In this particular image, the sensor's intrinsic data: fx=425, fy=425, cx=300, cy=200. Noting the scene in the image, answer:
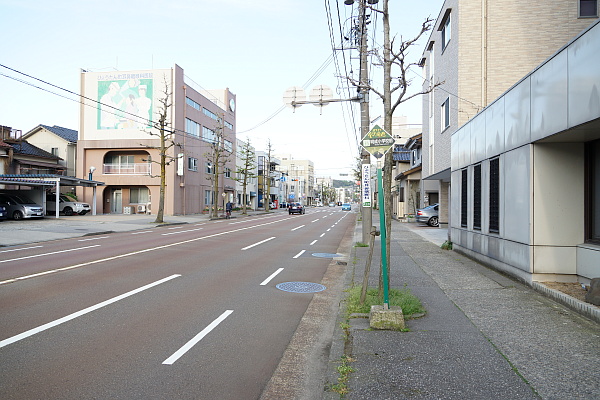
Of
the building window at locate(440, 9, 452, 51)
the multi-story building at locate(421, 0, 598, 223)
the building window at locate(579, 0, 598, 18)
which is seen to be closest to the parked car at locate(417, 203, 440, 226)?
the multi-story building at locate(421, 0, 598, 223)

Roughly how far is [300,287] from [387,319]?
11.8 ft

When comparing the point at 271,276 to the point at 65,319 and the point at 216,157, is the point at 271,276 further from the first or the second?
the point at 216,157

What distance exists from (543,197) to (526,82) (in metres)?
2.36

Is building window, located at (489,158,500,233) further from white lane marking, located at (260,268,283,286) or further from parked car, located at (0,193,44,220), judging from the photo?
parked car, located at (0,193,44,220)

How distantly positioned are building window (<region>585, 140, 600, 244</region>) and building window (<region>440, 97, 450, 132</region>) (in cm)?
1266

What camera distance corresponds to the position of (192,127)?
45.7 m

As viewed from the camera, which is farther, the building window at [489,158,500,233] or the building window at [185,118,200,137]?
the building window at [185,118,200,137]

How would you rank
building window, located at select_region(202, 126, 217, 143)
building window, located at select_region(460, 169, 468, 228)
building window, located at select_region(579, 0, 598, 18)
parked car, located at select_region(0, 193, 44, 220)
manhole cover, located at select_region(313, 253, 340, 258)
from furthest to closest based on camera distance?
1. building window, located at select_region(202, 126, 217, 143)
2. parked car, located at select_region(0, 193, 44, 220)
3. building window, located at select_region(579, 0, 598, 18)
4. manhole cover, located at select_region(313, 253, 340, 258)
5. building window, located at select_region(460, 169, 468, 228)

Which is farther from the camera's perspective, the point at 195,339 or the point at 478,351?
the point at 195,339

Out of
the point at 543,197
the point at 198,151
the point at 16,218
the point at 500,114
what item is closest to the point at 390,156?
the point at 543,197

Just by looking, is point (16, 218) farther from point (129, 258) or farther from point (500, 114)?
point (500, 114)

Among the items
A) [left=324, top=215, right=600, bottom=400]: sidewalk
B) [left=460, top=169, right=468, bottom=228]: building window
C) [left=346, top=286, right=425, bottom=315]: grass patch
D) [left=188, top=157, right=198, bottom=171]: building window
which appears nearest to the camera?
[left=324, top=215, right=600, bottom=400]: sidewalk

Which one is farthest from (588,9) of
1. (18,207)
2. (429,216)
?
(18,207)

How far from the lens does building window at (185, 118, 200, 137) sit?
145 ft
